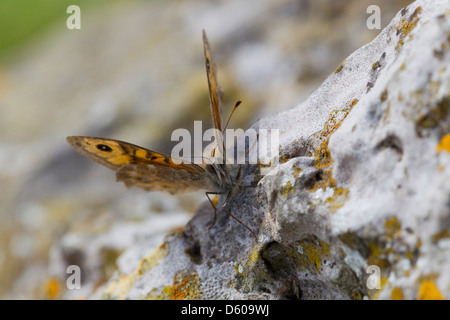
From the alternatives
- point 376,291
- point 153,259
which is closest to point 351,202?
point 376,291

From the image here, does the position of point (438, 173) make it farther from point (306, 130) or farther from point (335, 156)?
point (306, 130)

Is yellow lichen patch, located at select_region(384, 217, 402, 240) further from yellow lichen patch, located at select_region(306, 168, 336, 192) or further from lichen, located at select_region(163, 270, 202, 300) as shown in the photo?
lichen, located at select_region(163, 270, 202, 300)

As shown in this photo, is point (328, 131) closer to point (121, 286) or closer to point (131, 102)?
point (121, 286)

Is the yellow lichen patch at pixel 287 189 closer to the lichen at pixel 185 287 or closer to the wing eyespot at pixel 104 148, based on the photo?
the lichen at pixel 185 287

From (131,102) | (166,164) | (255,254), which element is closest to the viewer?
(255,254)

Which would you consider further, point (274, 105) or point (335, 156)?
point (274, 105)
